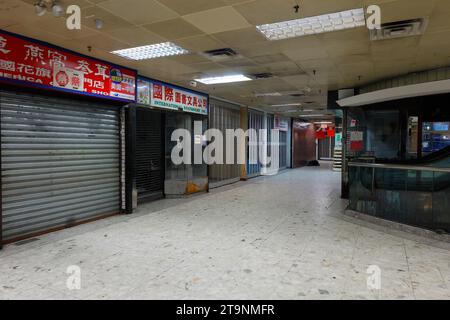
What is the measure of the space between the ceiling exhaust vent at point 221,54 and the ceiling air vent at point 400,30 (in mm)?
1963

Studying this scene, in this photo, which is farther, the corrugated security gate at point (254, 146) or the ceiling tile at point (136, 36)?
the corrugated security gate at point (254, 146)

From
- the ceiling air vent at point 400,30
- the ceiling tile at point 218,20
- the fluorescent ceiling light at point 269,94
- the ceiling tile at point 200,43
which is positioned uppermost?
the fluorescent ceiling light at point 269,94

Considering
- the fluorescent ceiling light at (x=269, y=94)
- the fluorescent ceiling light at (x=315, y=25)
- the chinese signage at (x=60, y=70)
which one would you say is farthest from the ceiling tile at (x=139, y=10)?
the fluorescent ceiling light at (x=269, y=94)

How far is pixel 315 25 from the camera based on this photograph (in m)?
3.76

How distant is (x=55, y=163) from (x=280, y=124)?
11.5 meters

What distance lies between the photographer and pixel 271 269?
10.8 ft

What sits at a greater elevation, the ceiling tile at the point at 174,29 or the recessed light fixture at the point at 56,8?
the ceiling tile at the point at 174,29

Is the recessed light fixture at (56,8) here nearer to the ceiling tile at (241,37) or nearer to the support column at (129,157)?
the ceiling tile at (241,37)

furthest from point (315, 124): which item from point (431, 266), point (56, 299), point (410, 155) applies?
point (56, 299)

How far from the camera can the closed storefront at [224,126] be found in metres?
9.49

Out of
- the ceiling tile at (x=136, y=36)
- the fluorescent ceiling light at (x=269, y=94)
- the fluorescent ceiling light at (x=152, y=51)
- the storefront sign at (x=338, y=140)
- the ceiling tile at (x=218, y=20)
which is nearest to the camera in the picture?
the ceiling tile at (x=218, y=20)

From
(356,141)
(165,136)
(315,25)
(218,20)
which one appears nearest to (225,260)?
(218,20)

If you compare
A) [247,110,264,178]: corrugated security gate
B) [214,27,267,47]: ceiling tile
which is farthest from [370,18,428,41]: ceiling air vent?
[247,110,264,178]: corrugated security gate

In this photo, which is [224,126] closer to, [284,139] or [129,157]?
[129,157]
